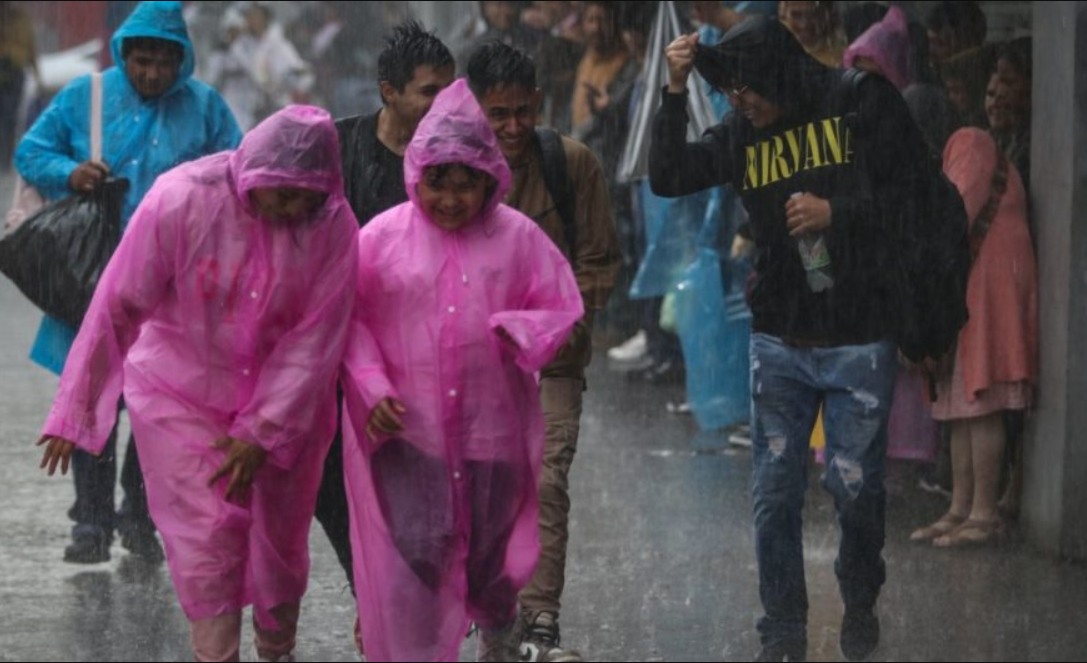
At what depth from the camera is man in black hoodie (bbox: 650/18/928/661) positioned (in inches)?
271

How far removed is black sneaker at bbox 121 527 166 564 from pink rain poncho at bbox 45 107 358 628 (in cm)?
247

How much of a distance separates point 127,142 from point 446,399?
2961 millimetres

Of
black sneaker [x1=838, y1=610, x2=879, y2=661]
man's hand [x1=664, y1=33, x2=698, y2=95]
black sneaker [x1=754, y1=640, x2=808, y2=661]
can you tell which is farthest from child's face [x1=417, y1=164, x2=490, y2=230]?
black sneaker [x1=838, y1=610, x2=879, y2=661]

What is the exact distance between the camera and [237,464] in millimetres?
6066

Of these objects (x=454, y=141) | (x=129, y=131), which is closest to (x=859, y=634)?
(x=454, y=141)

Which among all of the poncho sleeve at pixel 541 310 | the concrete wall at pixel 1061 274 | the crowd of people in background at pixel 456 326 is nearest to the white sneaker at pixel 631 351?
the crowd of people in background at pixel 456 326

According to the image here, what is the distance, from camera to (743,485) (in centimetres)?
1023

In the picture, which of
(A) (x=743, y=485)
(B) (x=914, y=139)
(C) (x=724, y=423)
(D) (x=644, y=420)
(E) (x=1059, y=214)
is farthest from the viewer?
(D) (x=644, y=420)

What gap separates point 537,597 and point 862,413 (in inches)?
41.5

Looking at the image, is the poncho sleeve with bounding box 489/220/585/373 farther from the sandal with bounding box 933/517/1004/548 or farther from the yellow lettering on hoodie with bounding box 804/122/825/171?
the sandal with bounding box 933/517/1004/548

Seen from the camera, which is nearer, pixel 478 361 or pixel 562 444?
pixel 478 361

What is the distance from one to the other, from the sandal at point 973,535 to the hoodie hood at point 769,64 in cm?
241

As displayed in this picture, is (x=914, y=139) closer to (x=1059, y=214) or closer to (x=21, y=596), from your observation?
(x=1059, y=214)

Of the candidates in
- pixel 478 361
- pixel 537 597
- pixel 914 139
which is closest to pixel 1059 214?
pixel 914 139
